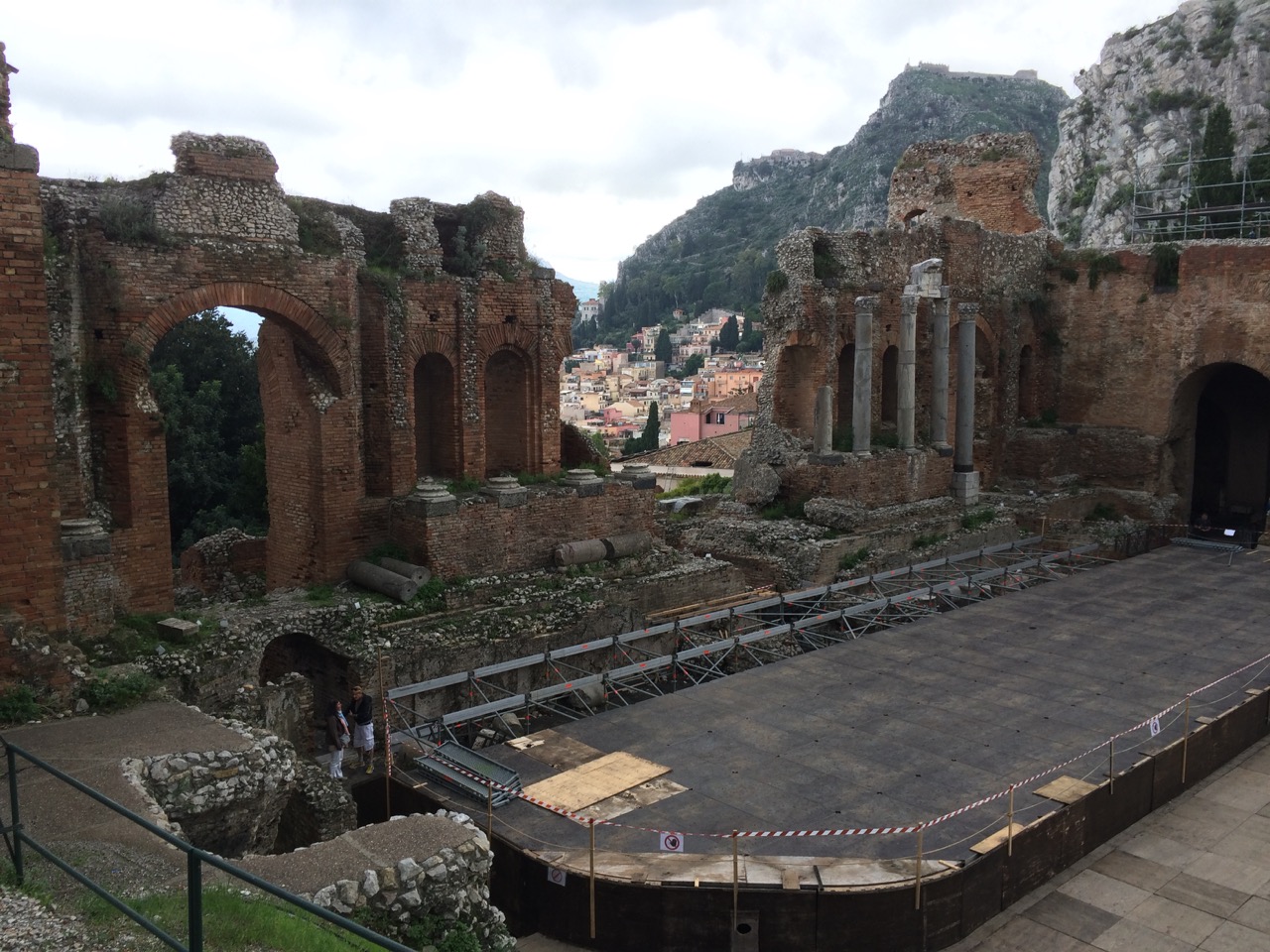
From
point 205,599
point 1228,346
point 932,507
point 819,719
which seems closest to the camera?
point 819,719

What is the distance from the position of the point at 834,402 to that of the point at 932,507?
3.15m

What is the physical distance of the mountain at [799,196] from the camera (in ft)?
401

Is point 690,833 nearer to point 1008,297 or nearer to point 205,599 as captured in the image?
point 205,599

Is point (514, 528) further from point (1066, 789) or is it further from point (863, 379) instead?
point (863, 379)

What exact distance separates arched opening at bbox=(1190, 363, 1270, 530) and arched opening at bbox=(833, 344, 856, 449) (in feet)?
36.9

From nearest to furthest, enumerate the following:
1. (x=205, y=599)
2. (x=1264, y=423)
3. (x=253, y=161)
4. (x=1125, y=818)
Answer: (x=1125, y=818) < (x=253, y=161) < (x=205, y=599) < (x=1264, y=423)

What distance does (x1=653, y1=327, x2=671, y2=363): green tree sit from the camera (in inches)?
5389

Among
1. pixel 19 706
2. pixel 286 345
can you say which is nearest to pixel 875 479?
pixel 286 345

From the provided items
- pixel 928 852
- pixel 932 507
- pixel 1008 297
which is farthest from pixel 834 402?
pixel 928 852

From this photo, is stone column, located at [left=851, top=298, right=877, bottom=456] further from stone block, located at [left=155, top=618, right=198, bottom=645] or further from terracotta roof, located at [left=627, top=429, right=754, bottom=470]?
terracotta roof, located at [left=627, top=429, right=754, bottom=470]

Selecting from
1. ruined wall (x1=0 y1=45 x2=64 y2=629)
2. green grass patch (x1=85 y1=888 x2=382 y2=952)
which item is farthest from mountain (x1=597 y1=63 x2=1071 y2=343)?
green grass patch (x1=85 y1=888 x2=382 y2=952)

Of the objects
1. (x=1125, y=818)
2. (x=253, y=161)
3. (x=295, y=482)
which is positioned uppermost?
(x=253, y=161)

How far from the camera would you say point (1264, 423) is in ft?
98.3

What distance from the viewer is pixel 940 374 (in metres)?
24.9
